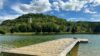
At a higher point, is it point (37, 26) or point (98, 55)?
point (98, 55)

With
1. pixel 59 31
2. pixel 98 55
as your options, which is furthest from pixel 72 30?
pixel 98 55

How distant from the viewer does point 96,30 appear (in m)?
176

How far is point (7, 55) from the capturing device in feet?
20.1

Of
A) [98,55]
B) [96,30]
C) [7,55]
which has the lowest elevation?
[96,30]

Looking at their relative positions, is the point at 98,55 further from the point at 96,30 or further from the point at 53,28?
the point at 96,30

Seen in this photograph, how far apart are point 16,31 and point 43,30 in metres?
15.7

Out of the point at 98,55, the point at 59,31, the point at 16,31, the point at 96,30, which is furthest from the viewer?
the point at 96,30

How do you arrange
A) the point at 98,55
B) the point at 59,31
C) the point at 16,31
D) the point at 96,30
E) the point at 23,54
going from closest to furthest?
the point at 23,54, the point at 98,55, the point at 16,31, the point at 59,31, the point at 96,30

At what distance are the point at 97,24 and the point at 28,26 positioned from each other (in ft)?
213

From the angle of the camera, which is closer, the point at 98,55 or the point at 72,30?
the point at 98,55

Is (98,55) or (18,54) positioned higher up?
(18,54)

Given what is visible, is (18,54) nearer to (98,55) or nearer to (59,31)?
(98,55)

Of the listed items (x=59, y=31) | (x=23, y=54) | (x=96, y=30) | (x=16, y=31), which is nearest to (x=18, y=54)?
(x=23, y=54)

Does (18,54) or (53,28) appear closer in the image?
(18,54)
